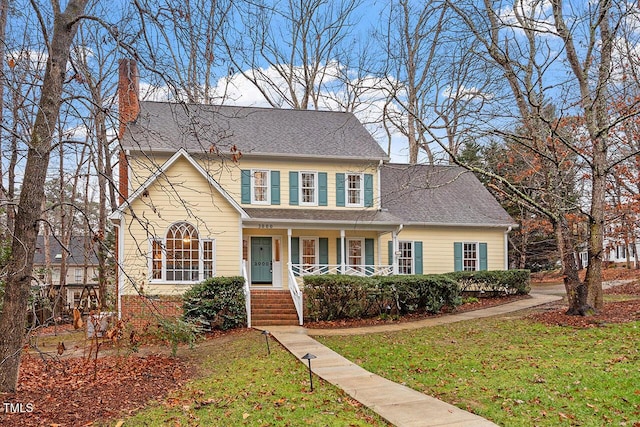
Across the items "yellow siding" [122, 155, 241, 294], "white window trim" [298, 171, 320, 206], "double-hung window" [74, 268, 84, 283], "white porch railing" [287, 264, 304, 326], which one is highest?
"white window trim" [298, 171, 320, 206]

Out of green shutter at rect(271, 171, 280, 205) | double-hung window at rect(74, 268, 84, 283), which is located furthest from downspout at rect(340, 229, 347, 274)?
double-hung window at rect(74, 268, 84, 283)

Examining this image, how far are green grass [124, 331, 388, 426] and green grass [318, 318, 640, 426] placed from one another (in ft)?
4.41

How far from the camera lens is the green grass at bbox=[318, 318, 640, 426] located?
620cm

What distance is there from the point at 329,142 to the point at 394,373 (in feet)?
45.7

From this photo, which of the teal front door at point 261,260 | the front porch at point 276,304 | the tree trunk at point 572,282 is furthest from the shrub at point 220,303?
the tree trunk at point 572,282

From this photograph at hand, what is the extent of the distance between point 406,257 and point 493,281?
361 cm

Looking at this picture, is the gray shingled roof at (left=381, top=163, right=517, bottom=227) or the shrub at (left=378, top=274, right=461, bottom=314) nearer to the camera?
the shrub at (left=378, top=274, right=461, bottom=314)

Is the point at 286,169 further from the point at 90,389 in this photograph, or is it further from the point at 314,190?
the point at 90,389

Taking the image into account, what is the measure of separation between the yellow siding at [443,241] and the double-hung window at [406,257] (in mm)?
302

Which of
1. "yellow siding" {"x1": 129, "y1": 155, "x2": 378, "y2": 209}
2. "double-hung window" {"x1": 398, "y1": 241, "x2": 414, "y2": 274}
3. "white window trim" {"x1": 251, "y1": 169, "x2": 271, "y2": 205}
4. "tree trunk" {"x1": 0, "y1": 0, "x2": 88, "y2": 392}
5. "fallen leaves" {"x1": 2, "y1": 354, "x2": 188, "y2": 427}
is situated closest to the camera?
"fallen leaves" {"x1": 2, "y1": 354, "x2": 188, "y2": 427}

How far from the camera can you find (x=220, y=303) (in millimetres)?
14953

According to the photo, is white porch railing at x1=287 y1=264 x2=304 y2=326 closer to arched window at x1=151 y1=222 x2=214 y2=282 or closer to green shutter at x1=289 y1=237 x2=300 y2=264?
arched window at x1=151 y1=222 x2=214 y2=282

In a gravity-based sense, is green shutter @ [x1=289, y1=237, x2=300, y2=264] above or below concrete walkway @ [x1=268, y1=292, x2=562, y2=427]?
above

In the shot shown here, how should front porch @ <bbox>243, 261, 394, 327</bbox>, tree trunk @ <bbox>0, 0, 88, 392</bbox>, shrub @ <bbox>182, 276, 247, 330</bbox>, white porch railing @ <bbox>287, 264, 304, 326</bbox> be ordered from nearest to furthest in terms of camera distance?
tree trunk @ <bbox>0, 0, 88, 392</bbox>, shrub @ <bbox>182, 276, 247, 330</bbox>, white porch railing @ <bbox>287, 264, 304, 326</bbox>, front porch @ <bbox>243, 261, 394, 327</bbox>
